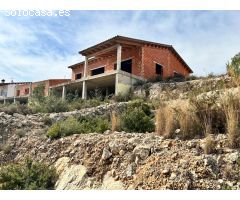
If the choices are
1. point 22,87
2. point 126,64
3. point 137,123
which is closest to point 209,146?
point 137,123

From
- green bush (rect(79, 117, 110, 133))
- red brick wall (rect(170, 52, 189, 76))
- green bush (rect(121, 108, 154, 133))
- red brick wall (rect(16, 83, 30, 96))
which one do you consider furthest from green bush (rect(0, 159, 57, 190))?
red brick wall (rect(16, 83, 30, 96))

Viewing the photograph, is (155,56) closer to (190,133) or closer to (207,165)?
(190,133)

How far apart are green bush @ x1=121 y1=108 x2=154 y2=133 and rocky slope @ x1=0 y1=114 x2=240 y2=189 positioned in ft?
2.48

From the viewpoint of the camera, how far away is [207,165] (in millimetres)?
5691

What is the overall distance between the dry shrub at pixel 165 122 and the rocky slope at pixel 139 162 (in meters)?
0.21

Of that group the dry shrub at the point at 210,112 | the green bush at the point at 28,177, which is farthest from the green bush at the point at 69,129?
the dry shrub at the point at 210,112

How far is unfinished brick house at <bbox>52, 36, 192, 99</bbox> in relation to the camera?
20.8 meters

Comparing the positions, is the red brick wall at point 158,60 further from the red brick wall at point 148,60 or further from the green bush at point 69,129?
the green bush at point 69,129

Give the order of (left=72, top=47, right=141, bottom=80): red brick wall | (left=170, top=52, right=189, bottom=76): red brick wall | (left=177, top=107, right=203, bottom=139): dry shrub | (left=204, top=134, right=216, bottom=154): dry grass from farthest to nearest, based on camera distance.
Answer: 1. (left=170, top=52, right=189, bottom=76): red brick wall
2. (left=72, top=47, right=141, bottom=80): red brick wall
3. (left=177, top=107, right=203, bottom=139): dry shrub
4. (left=204, top=134, right=216, bottom=154): dry grass

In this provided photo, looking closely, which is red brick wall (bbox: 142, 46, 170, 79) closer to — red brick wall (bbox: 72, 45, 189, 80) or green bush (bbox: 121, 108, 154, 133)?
red brick wall (bbox: 72, 45, 189, 80)

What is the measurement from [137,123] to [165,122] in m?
1.43

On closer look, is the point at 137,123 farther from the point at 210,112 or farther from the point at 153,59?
the point at 153,59

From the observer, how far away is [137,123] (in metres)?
9.01
